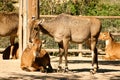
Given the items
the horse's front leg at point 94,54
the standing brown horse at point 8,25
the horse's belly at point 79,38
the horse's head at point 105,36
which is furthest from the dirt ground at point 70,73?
the horse's head at point 105,36

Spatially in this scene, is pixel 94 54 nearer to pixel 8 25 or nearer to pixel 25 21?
pixel 25 21

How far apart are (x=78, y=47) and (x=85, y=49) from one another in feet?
0.96

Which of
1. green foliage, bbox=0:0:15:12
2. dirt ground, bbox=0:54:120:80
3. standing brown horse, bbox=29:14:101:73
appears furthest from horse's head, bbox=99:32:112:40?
green foliage, bbox=0:0:15:12

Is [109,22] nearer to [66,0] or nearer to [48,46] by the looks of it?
[48,46]

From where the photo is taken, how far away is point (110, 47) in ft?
58.1

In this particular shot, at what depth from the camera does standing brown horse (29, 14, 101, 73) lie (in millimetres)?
12703

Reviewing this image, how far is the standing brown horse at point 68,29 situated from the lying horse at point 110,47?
4.41 meters

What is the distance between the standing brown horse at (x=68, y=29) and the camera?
12703 millimetres

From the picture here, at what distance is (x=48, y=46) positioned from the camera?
1839 centimetres

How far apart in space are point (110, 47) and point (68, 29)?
5.23m

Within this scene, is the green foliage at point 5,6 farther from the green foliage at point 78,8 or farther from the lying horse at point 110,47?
the lying horse at point 110,47

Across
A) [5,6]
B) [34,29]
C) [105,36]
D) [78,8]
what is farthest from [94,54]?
[5,6]

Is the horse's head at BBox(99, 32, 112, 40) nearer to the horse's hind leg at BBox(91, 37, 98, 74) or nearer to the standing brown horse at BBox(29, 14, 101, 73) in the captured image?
the horse's hind leg at BBox(91, 37, 98, 74)

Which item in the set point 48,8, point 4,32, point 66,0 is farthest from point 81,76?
point 66,0
